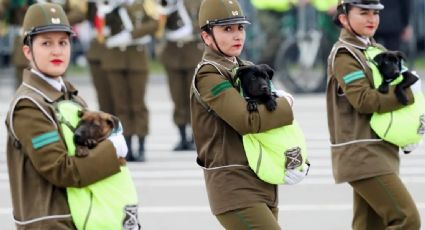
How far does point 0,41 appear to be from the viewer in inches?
914

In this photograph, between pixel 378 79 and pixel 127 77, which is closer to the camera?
pixel 378 79

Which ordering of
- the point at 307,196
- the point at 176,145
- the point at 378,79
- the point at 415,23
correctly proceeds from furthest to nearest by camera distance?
the point at 415,23, the point at 176,145, the point at 307,196, the point at 378,79

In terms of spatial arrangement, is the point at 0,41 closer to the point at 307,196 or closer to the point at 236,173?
the point at 307,196

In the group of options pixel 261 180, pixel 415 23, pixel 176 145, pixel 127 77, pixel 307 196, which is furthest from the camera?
pixel 415 23

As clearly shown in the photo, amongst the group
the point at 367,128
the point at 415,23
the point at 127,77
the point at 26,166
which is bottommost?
the point at 415,23

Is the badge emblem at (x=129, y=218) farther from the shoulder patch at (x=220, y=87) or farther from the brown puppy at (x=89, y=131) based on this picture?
the shoulder patch at (x=220, y=87)

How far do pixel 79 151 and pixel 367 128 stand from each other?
93.6 inches

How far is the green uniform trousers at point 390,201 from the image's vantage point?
725 cm

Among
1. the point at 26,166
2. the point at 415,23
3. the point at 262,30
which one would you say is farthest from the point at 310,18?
the point at 26,166

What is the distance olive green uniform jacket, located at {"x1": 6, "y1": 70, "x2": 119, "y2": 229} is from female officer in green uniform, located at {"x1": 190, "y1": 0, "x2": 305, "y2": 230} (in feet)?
3.25

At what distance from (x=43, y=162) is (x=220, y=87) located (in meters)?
1.26

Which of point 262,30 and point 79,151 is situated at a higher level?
point 79,151

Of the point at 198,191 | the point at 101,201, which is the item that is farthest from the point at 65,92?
the point at 198,191

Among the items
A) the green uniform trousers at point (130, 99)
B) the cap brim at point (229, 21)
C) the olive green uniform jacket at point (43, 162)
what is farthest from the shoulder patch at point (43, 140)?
the green uniform trousers at point (130, 99)
